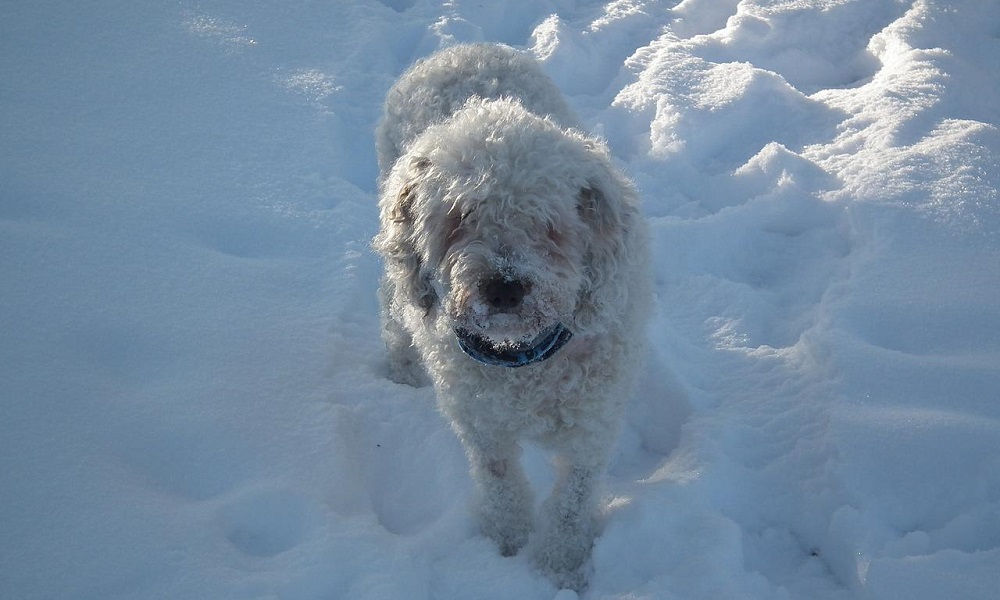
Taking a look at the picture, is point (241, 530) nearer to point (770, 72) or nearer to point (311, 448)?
point (311, 448)

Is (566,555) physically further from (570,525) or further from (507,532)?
(507,532)

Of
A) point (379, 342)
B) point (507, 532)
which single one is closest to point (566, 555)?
point (507, 532)

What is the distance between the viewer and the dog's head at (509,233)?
2.20 metres

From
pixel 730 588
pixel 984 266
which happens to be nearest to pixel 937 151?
pixel 984 266

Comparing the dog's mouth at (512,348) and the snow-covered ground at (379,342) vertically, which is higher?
the dog's mouth at (512,348)

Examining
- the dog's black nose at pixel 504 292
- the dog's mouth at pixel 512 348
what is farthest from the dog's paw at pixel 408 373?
the dog's black nose at pixel 504 292

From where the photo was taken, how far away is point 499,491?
9.15ft

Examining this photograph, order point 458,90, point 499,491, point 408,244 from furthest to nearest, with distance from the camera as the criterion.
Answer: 1. point 458,90
2. point 499,491
3. point 408,244

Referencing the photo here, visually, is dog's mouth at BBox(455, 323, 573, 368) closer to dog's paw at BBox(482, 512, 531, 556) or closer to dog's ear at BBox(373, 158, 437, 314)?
dog's ear at BBox(373, 158, 437, 314)

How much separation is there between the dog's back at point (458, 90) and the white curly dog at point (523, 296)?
0.69 metres

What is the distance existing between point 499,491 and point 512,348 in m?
0.71

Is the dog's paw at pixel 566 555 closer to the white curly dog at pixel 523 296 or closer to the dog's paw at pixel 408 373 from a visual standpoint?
the white curly dog at pixel 523 296

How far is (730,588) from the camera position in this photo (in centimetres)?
240

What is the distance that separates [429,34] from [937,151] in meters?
3.92
